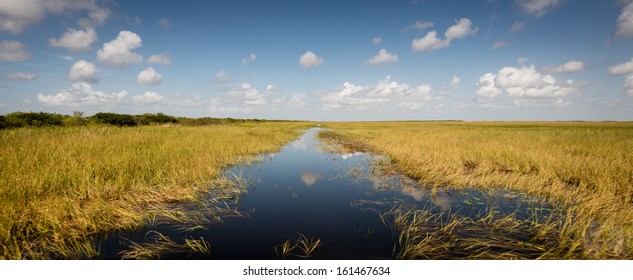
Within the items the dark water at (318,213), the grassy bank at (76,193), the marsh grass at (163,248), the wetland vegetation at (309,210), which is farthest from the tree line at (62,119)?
the marsh grass at (163,248)

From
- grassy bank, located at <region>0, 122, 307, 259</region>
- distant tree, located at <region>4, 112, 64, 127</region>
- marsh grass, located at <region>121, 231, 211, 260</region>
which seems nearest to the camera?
marsh grass, located at <region>121, 231, 211, 260</region>

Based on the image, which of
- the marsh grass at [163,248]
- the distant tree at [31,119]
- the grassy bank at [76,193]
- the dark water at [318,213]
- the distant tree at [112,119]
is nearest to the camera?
the marsh grass at [163,248]

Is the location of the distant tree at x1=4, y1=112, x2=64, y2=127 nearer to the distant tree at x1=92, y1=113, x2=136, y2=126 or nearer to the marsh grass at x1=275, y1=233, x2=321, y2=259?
the distant tree at x1=92, y1=113, x2=136, y2=126

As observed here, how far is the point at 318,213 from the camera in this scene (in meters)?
6.03

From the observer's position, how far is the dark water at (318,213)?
4.29m

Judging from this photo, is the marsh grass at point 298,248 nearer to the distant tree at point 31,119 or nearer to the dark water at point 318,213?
the dark water at point 318,213

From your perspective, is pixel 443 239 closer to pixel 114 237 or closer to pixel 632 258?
pixel 632 258

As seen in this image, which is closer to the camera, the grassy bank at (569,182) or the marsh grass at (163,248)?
the marsh grass at (163,248)

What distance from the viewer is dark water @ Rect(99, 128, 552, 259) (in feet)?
14.1

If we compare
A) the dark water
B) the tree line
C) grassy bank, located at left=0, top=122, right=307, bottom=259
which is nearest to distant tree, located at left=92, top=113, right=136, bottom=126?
the tree line

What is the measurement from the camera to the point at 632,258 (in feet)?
12.4

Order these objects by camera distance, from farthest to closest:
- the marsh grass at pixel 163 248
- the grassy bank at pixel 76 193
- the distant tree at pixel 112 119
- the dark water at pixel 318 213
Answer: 1. the distant tree at pixel 112 119
2. the dark water at pixel 318 213
3. the grassy bank at pixel 76 193
4. the marsh grass at pixel 163 248

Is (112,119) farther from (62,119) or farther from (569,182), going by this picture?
(569,182)

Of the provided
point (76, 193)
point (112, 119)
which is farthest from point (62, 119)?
point (76, 193)
